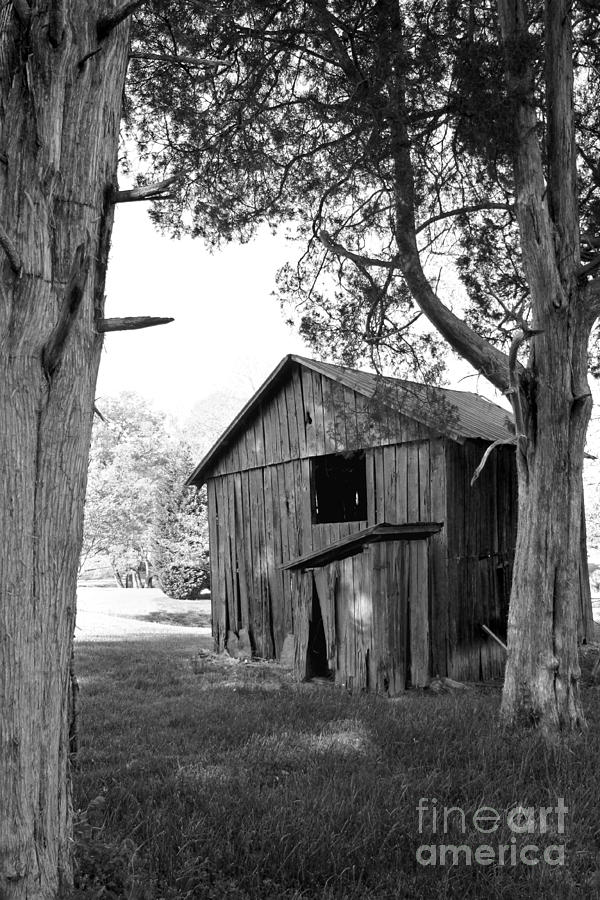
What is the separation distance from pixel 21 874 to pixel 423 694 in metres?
8.24

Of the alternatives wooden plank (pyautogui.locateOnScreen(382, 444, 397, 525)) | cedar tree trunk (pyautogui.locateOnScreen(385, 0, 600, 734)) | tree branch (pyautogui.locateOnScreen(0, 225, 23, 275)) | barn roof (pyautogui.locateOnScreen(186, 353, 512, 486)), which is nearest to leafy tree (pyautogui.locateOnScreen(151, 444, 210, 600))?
barn roof (pyautogui.locateOnScreen(186, 353, 512, 486))

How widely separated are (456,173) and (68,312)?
26.3 feet

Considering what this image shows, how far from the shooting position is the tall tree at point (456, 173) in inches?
316

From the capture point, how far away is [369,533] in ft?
36.8

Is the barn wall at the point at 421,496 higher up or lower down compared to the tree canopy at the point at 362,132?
lower down

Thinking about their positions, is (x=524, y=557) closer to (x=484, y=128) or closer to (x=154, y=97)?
(x=484, y=128)

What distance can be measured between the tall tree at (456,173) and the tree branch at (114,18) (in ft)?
10.1

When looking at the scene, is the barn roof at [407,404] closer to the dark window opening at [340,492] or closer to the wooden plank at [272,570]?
the wooden plank at [272,570]

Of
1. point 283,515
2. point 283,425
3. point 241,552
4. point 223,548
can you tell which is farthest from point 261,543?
point 283,425

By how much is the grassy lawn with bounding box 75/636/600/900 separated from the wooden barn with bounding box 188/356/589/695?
260 centimetres

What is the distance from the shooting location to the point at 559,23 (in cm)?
813

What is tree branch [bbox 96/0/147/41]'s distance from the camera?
3.89 meters

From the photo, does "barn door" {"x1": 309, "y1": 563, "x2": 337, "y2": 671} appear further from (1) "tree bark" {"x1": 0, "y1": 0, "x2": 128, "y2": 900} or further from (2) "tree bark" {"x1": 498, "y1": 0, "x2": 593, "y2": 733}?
(1) "tree bark" {"x1": 0, "y1": 0, "x2": 128, "y2": 900}

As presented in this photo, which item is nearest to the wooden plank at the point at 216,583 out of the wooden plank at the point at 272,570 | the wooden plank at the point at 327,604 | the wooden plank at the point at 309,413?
the wooden plank at the point at 272,570
